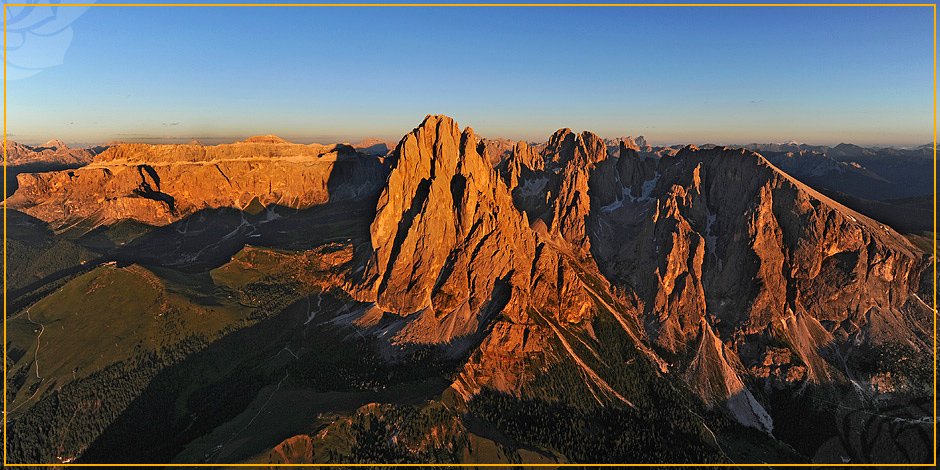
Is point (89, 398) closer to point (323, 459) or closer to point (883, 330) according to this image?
point (323, 459)

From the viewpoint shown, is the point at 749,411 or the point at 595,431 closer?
the point at 595,431

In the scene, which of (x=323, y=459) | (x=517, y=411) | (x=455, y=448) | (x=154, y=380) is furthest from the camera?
(x=154, y=380)

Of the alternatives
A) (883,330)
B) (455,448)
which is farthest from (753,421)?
(455,448)

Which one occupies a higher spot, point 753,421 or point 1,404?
point 1,404

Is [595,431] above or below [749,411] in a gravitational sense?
below

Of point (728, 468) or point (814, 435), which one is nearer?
point (728, 468)

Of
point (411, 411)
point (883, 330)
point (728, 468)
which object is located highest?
point (883, 330)

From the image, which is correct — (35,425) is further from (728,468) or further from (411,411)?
Result: (728,468)

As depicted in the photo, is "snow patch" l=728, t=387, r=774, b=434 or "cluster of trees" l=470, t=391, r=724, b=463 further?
"snow patch" l=728, t=387, r=774, b=434

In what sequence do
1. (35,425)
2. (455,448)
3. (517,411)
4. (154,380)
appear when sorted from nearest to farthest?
1. (455,448)
2. (35,425)
3. (517,411)
4. (154,380)

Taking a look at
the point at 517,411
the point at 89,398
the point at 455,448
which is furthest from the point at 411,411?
the point at 89,398

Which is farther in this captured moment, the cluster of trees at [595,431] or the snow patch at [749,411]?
the snow patch at [749,411]
